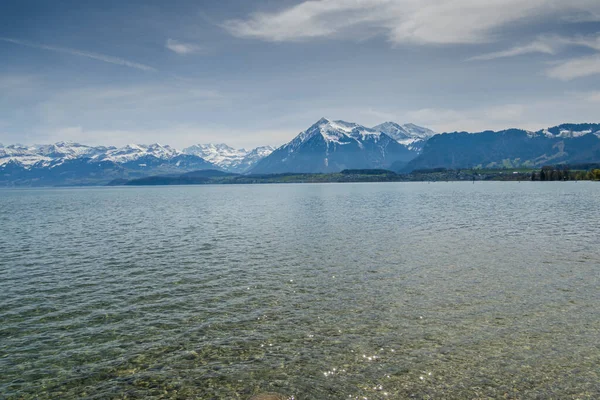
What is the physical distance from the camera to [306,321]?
A: 93.5ft

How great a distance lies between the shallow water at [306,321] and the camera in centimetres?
2030

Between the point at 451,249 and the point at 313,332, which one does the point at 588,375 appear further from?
the point at 451,249

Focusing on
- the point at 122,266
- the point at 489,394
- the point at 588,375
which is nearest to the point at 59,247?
the point at 122,266

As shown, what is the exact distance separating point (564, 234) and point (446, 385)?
5861 cm

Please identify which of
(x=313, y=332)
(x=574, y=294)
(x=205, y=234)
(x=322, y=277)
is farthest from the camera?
(x=205, y=234)

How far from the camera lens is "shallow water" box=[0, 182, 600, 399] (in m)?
20.3

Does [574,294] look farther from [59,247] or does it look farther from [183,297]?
[59,247]

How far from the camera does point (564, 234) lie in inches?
2517

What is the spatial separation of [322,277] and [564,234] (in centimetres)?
4939

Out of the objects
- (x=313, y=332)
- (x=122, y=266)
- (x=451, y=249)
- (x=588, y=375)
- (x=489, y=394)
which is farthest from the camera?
(x=451, y=249)

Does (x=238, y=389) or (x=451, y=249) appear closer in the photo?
(x=238, y=389)

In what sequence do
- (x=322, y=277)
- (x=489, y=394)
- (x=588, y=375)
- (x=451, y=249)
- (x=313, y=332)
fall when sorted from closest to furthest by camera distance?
(x=489, y=394) < (x=588, y=375) < (x=313, y=332) < (x=322, y=277) < (x=451, y=249)

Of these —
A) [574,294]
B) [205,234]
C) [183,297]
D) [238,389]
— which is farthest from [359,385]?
[205,234]

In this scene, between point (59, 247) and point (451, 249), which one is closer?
point (451, 249)
